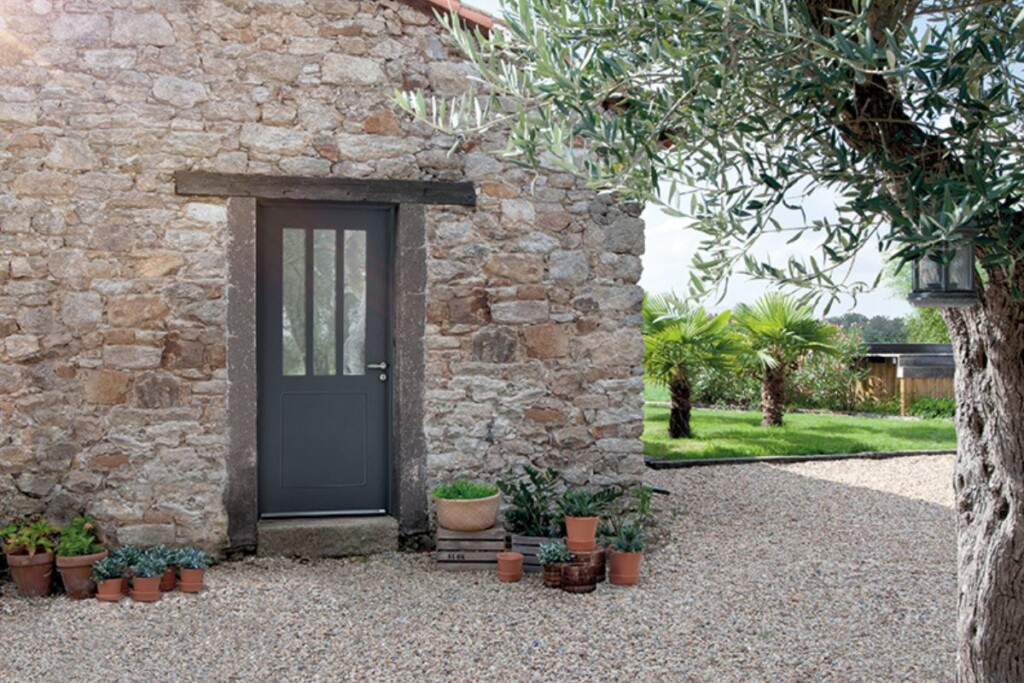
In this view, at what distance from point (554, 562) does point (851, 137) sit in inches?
122

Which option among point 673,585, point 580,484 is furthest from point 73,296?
point 673,585

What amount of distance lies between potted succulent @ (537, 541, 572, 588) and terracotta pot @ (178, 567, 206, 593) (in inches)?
75.9

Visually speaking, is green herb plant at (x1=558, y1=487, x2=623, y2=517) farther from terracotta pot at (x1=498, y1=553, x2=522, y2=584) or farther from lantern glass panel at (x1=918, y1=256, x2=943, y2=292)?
lantern glass panel at (x1=918, y1=256, x2=943, y2=292)

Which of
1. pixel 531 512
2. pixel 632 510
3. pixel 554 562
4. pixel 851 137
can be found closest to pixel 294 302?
pixel 531 512

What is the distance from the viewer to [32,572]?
5312 millimetres

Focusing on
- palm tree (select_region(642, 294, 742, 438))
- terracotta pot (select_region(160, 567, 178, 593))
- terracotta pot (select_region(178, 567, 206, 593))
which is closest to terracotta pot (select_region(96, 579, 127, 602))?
terracotta pot (select_region(160, 567, 178, 593))

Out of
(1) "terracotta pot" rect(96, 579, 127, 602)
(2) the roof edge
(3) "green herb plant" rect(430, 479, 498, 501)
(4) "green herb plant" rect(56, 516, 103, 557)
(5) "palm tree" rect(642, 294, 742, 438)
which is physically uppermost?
(2) the roof edge

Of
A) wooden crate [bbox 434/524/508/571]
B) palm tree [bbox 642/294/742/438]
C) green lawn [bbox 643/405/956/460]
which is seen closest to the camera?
wooden crate [bbox 434/524/508/571]

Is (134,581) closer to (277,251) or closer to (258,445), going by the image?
(258,445)

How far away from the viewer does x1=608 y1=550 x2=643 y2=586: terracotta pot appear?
5.43 meters

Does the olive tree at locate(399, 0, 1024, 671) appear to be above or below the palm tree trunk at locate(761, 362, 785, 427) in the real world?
above

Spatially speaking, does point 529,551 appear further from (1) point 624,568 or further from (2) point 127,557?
(2) point 127,557

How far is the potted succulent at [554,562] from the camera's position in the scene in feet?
17.5

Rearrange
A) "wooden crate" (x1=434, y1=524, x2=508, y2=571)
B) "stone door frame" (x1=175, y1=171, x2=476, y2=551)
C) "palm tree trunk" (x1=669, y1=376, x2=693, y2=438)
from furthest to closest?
1. "palm tree trunk" (x1=669, y1=376, x2=693, y2=438)
2. "stone door frame" (x1=175, y1=171, x2=476, y2=551)
3. "wooden crate" (x1=434, y1=524, x2=508, y2=571)
